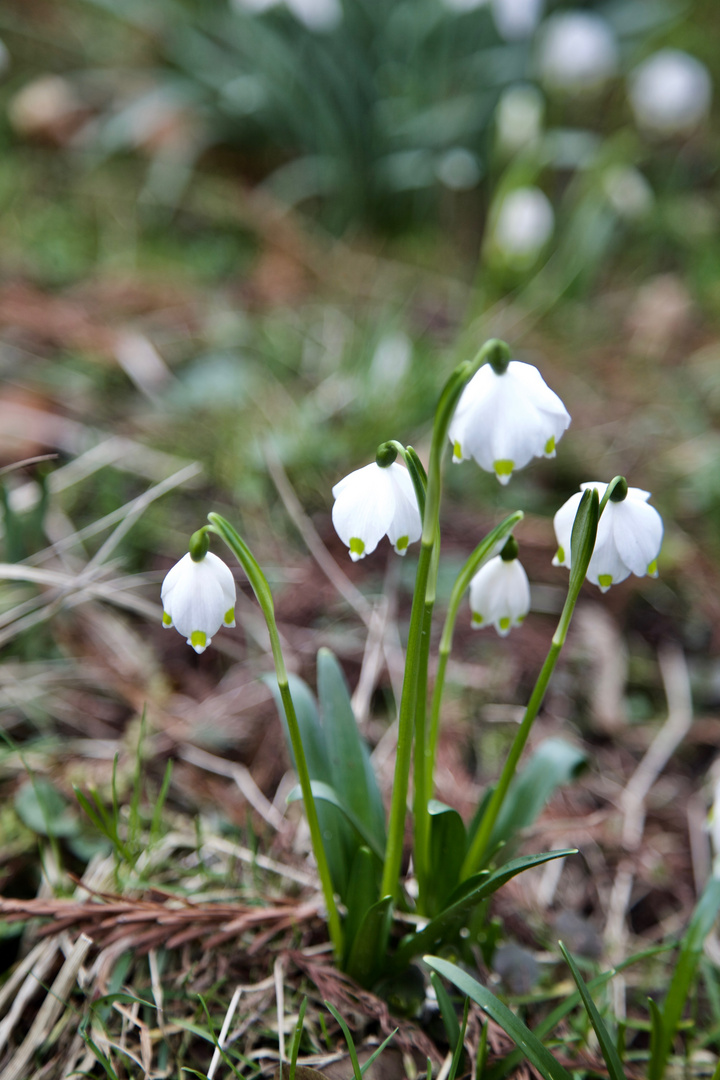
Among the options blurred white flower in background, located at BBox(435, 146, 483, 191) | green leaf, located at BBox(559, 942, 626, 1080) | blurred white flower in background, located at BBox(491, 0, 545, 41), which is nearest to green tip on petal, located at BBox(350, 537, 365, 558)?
green leaf, located at BBox(559, 942, 626, 1080)

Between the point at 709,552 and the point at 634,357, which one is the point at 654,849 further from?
the point at 634,357

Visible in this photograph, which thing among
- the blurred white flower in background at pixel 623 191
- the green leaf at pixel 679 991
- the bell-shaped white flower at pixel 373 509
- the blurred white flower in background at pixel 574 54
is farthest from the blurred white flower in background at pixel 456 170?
the green leaf at pixel 679 991

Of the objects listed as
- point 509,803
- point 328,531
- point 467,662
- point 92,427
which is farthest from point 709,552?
point 92,427

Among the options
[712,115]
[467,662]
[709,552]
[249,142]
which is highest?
[712,115]

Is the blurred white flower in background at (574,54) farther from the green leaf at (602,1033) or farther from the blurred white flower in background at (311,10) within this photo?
the green leaf at (602,1033)

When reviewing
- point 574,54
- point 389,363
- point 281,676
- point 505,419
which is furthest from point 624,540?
point 574,54

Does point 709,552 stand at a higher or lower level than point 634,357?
lower

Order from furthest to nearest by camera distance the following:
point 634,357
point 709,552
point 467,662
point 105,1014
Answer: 1. point 634,357
2. point 709,552
3. point 467,662
4. point 105,1014
